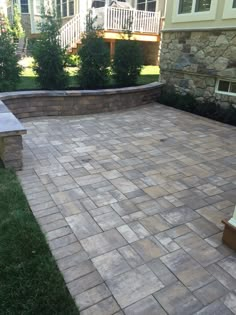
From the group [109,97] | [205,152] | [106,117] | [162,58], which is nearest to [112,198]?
[205,152]

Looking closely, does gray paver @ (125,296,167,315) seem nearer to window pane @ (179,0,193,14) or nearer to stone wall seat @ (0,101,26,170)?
stone wall seat @ (0,101,26,170)

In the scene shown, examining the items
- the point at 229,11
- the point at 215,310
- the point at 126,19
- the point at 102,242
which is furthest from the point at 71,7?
the point at 215,310

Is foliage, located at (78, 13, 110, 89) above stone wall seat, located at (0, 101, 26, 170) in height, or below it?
above

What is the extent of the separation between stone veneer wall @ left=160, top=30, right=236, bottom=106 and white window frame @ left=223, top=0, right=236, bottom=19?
0.96 ft

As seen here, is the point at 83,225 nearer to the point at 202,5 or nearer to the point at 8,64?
the point at 8,64

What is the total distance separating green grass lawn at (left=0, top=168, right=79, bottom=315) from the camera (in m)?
1.77

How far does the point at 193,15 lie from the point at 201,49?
857mm

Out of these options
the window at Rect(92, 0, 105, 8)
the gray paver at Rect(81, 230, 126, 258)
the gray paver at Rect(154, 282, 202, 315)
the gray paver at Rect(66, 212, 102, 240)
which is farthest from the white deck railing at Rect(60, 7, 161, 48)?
the gray paver at Rect(154, 282, 202, 315)

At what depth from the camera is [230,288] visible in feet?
6.52

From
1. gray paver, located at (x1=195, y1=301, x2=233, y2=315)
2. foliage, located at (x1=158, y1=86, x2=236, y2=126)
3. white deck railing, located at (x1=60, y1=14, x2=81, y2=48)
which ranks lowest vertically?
gray paver, located at (x1=195, y1=301, x2=233, y2=315)

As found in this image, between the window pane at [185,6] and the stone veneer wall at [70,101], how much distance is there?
6.72 ft

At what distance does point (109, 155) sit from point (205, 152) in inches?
60.9

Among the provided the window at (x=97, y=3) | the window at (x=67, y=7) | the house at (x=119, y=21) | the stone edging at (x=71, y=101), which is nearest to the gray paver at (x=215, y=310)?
the stone edging at (x=71, y=101)

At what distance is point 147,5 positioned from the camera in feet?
42.3
